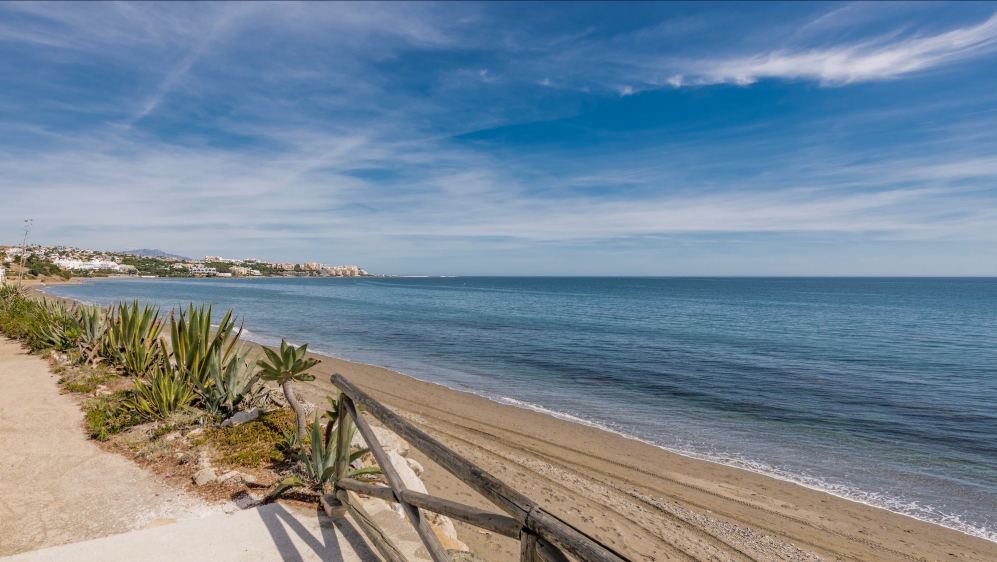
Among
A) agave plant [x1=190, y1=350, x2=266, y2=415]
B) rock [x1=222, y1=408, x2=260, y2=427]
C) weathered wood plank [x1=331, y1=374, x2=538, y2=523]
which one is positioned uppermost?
weathered wood plank [x1=331, y1=374, x2=538, y2=523]

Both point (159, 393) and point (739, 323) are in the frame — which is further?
point (739, 323)

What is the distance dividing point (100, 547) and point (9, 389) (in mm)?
7392

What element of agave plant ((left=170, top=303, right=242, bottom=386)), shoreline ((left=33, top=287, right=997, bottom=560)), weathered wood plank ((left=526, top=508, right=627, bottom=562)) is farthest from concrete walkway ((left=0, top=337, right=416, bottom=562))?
shoreline ((left=33, top=287, right=997, bottom=560))

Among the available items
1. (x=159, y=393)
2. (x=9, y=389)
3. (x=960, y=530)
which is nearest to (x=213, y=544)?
(x=159, y=393)

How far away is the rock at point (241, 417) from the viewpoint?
6379 mm

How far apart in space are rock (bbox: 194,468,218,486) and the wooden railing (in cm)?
171

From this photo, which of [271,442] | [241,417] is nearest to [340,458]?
[271,442]

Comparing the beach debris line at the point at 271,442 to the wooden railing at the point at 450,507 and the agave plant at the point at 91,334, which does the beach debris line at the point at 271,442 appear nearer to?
the wooden railing at the point at 450,507

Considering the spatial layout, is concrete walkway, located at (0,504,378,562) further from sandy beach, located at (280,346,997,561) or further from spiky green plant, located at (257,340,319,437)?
sandy beach, located at (280,346,997,561)

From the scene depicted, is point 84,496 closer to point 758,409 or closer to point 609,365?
point 758,409

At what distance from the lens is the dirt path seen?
413cm

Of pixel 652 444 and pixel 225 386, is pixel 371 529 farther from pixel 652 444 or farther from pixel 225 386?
pixel 652 444

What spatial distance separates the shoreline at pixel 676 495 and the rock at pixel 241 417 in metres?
2.80

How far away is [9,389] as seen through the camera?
27.2 feet
